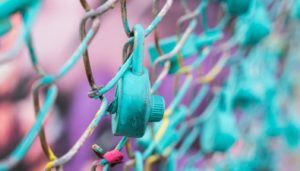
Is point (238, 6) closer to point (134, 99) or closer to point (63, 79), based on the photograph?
point (134, 99)

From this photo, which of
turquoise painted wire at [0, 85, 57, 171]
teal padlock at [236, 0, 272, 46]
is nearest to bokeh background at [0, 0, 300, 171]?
teal padlock at [236, 0, 272, 46]

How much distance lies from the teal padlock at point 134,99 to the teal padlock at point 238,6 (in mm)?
270

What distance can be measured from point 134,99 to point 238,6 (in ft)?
0.99

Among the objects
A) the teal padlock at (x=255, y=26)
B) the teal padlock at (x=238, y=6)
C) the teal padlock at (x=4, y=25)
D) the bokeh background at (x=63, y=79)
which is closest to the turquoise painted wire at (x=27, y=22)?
the teal padlock at (x=4, y=25)

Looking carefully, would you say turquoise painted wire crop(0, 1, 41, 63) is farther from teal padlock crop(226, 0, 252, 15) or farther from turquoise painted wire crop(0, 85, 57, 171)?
teal padlock crop(226, 0, 252, 15)

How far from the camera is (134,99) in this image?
0.29m

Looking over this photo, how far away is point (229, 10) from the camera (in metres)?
0.56

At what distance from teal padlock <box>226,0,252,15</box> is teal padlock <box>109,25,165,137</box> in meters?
0.27

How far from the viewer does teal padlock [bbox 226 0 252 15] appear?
0.54m

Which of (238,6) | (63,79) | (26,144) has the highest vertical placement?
(63,79)

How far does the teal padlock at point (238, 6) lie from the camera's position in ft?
1.77

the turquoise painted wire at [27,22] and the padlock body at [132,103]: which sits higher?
the turquoise painted wire at [27,22]

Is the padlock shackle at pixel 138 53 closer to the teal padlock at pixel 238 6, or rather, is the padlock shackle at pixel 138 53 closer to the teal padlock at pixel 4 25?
the teal padlock at pixel 4 25

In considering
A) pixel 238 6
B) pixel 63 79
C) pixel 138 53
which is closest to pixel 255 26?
pixel 238 6
